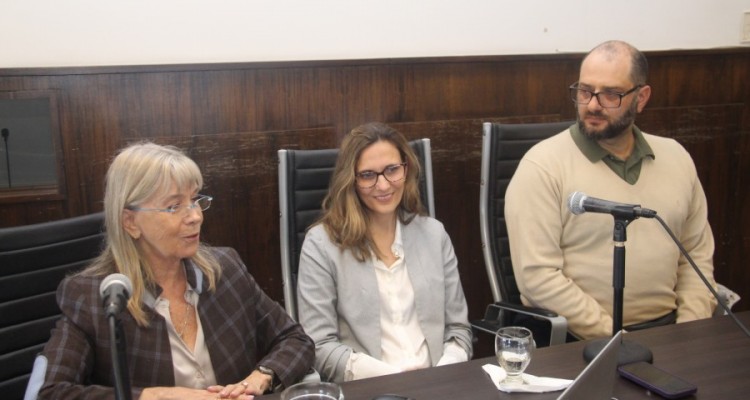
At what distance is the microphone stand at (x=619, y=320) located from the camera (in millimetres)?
1636

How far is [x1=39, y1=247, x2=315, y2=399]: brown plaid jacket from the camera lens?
62.6 inches

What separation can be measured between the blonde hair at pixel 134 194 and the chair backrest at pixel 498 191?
45.0 inches

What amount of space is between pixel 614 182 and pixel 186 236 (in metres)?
1.35

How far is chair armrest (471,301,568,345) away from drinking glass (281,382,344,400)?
34.8 inches

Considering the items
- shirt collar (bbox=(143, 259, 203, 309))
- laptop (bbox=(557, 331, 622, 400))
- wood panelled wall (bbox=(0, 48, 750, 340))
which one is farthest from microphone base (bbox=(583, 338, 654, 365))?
wood panelled wall (bbox=(0, 48, 750, 340))

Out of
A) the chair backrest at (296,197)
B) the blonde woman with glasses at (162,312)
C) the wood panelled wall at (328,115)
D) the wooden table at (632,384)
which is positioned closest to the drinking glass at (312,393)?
the wooden table at (632,384)

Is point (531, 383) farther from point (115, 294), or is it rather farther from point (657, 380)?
point (115, 294)

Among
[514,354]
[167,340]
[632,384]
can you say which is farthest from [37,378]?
[632,384]

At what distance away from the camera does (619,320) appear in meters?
1.75

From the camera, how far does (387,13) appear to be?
2980 mm

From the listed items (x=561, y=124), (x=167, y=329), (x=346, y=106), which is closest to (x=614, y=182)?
(x=561, y=124)

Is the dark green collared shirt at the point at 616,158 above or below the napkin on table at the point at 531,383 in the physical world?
above

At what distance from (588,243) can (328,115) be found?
114 centimetres

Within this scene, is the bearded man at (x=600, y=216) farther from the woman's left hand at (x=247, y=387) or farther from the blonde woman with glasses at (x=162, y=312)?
the woman's left hand at (x=247, y=387)
